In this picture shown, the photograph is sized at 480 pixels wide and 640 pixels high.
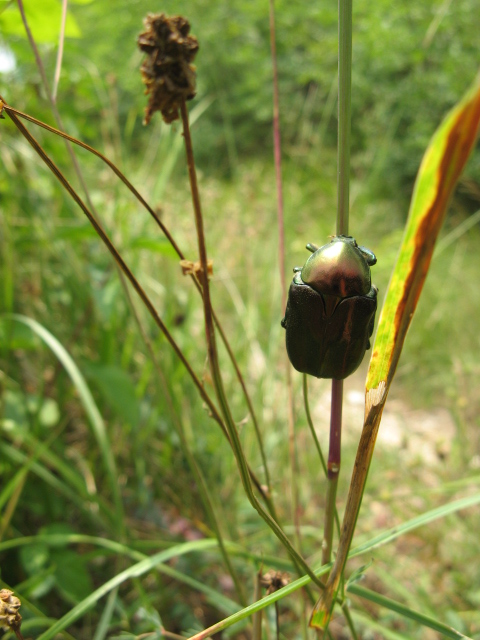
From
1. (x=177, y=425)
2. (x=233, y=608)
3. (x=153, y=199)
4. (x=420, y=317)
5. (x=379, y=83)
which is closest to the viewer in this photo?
(x=177, y=425)

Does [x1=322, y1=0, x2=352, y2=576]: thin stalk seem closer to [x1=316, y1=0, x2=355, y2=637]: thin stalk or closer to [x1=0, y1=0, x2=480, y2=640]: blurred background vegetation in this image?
[x1=316, y1=0, x2=355, y2=637]: thin stalk

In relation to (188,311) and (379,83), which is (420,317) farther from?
(379,83)

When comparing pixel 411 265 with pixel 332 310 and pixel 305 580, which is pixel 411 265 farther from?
pixel 305 580

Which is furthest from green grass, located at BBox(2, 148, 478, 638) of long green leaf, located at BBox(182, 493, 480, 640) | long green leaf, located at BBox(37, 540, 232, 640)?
long green leaf, located at BBox(182, 493, 480, 640)

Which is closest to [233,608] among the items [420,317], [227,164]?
[420,317]

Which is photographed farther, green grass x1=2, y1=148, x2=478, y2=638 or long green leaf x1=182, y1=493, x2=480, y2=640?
green grass x1=2, y1=148, x2=478, y2=638
